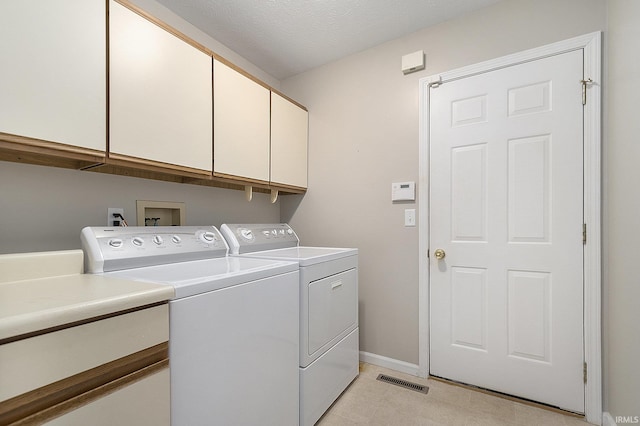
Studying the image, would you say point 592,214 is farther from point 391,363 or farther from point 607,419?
point 391,363

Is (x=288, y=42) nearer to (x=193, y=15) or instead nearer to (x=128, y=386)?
(x=193, y=15)

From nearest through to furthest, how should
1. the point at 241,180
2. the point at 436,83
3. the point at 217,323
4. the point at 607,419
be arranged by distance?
1. the point at 217,323
2. the point at 607,419
3. the point at 241,180
4. the point at 436,83

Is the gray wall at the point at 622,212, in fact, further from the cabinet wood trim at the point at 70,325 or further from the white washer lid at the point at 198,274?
the cabinet wood trim at the point at 70,325

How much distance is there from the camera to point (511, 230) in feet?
5.82

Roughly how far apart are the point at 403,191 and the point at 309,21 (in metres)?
1.34

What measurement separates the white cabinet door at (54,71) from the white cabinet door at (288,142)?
111cm

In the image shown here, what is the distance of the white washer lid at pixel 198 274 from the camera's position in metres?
0.96

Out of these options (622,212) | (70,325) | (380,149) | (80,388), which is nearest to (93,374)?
(80,388)

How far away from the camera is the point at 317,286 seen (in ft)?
5.22

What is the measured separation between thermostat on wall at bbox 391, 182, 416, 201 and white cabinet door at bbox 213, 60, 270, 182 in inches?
37.2

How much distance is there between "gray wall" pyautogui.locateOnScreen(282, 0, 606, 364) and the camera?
6.15 feet

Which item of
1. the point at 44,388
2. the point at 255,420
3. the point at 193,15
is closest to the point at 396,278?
the point at 255,420

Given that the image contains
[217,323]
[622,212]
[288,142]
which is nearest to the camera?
[217,323]

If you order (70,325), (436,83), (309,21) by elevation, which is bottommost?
(70,325)
